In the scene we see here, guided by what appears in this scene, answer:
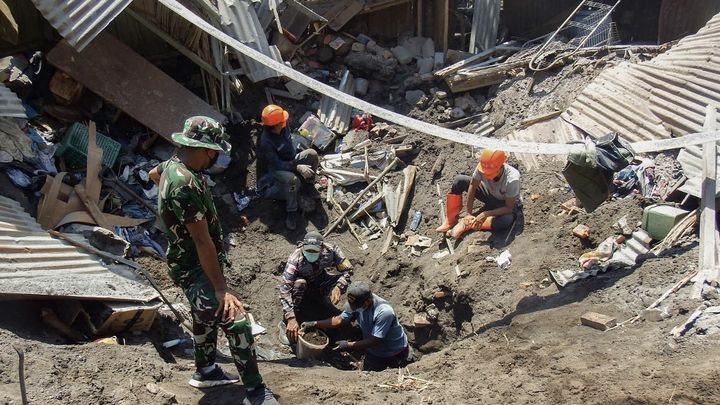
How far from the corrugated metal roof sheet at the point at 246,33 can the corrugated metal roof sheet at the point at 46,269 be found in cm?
395

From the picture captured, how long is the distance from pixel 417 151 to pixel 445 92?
1523mm

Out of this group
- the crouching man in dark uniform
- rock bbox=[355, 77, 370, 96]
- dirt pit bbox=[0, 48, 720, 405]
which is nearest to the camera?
dirt pit bbox=[0, 48, 720, 405]

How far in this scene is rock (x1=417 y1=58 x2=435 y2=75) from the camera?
38.0ft

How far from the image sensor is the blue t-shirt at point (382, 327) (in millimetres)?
6930

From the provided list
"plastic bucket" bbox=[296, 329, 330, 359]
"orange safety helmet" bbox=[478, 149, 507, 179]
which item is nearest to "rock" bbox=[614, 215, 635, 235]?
"orange safety helmet" bbox=[478, 149, 507, 179]

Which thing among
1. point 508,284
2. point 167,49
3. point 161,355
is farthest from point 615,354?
point 167,49

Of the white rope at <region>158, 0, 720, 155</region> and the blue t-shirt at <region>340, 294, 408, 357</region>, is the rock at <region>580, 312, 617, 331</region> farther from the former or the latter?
the blue t-shirt at <region>340, 294, 408, 357</region>

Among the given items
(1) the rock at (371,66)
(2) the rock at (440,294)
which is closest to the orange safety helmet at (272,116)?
(1) the rock at (371,66)

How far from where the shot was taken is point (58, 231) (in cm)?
684

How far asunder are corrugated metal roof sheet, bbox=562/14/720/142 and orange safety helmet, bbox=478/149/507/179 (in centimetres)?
165

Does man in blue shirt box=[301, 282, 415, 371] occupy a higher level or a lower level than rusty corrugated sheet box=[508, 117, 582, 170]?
lower

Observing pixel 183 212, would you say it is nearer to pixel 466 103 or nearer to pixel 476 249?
pixel 476 249

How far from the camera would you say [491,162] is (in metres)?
7.71

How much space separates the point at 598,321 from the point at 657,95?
403 centimetres
